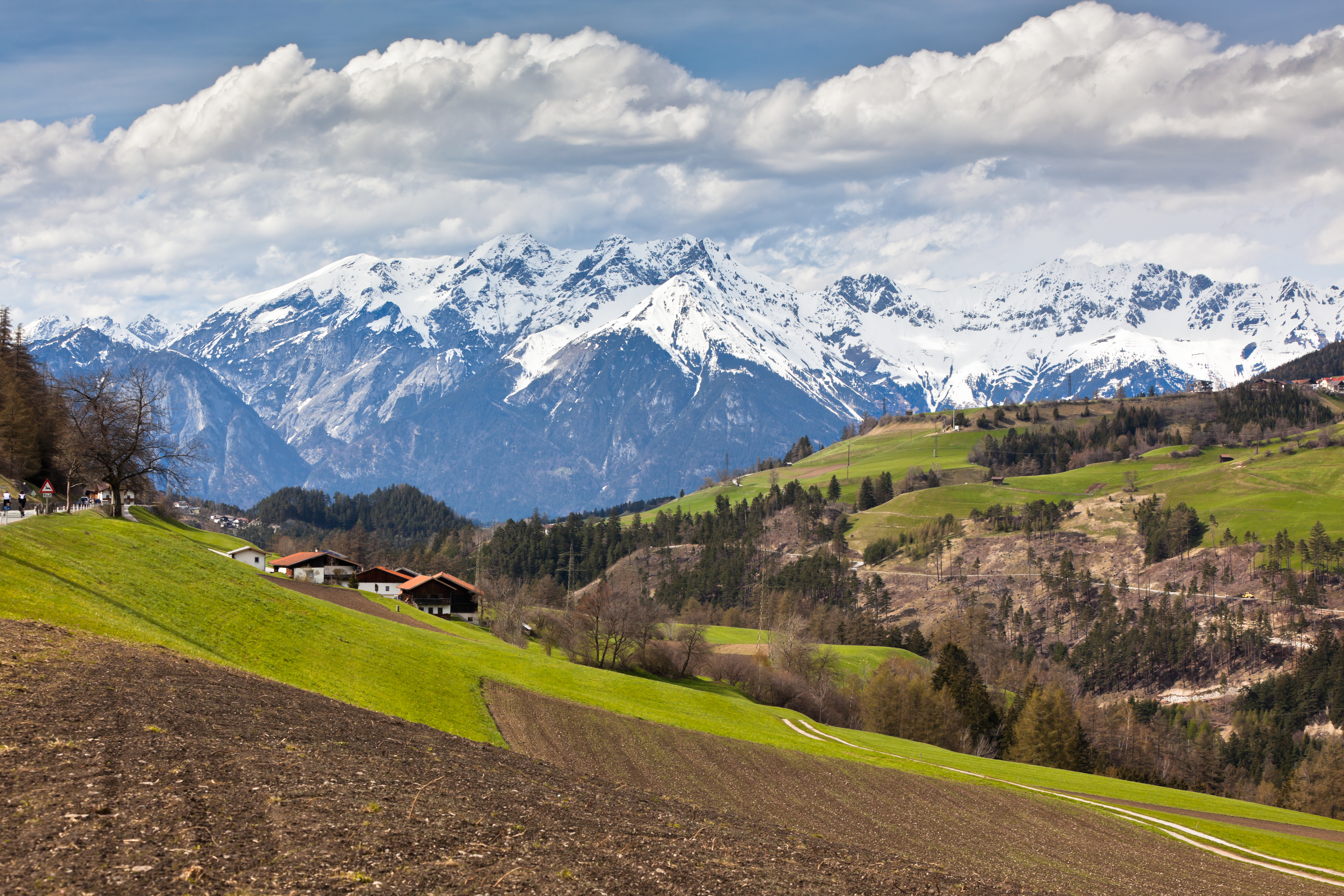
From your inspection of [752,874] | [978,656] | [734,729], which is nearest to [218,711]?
[752,874]

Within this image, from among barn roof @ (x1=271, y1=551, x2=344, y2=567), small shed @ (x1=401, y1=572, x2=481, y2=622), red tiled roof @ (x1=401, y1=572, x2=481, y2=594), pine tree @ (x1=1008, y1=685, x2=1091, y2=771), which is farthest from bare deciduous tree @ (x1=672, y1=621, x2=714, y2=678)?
barn roof @ (x1=271, y1=551, x2=344, y2=567)

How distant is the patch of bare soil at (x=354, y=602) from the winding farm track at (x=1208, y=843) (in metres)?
49.4

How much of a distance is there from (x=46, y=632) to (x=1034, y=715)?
10798 cm

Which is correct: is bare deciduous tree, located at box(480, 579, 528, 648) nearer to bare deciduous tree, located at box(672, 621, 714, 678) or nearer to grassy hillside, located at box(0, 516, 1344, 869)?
bare deciduous tree, located at box(672, 621, 714, 678)

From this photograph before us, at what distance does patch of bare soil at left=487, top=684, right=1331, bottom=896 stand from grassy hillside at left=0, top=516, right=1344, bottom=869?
13.1ft

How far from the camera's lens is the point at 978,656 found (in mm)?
175000

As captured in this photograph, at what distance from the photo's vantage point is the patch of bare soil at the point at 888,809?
35188 mm

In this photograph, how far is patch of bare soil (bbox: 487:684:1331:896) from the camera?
35188 millimetres

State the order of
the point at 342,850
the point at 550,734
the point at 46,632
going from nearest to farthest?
the point at 342,850
the point at 46,632
the point at 550,734

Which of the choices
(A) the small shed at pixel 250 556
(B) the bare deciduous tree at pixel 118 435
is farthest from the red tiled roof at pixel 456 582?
(B) the bare deciduous tree at pixel 118 435

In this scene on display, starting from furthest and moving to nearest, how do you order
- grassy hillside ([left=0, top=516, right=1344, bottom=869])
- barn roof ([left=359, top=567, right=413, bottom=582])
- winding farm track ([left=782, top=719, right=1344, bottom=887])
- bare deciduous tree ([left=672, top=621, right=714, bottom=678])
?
barn roof ([left=359, top=567, right=413, bottom=582])
bare deciduous tree ([left=672, top=621, right=714, bottom=678])
winding farm track ([left=782, top=719, right=1344, bottom=887])
grassy hillside ([left=0, top=516, right=1344, bottom=869])

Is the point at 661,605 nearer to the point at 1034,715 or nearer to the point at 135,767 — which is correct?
the point at 1034,715

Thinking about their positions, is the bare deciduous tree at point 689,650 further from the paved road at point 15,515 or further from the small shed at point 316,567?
the paved road at point 15,515

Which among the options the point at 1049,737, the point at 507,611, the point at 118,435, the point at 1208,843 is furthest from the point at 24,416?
the point at 1049,737
